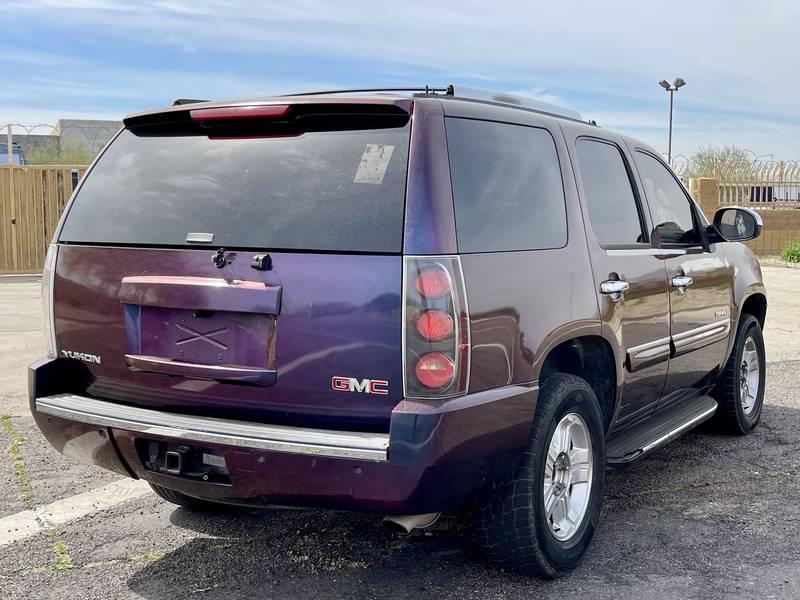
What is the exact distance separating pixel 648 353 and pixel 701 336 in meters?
0.87

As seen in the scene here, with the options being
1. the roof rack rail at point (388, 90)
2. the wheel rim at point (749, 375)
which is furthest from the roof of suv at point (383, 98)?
the wheel rim at point (749, 375)

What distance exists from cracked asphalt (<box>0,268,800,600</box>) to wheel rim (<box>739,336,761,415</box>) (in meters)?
0.73

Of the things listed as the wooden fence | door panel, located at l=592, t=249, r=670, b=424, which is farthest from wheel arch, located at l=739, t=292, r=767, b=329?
the wooden fence

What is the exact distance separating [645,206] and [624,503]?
5.20ft

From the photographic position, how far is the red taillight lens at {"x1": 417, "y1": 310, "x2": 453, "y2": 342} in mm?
3225

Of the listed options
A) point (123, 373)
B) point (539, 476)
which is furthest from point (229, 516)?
point (539, 476)

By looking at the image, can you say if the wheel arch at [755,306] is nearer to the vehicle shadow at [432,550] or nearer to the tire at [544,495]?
the vehicle shadow at [432,550]

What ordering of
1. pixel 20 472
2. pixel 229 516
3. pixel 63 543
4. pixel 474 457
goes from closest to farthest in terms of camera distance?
1. pixel 474 457
2. pixel 63 543
3. pixel 229 516
4. pixel 20 472

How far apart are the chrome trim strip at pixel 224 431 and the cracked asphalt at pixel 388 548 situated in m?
0.74

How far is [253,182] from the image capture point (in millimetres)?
3598

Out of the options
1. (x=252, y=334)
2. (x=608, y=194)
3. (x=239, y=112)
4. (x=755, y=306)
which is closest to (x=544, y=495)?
(x=252, y=334)

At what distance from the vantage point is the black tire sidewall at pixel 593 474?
3736 millimetres

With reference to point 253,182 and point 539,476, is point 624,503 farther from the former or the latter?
point 253,182

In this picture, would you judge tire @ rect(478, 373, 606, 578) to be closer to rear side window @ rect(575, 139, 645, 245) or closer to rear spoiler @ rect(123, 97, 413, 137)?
rear side window @ rect(575, 139, 645, 245)
